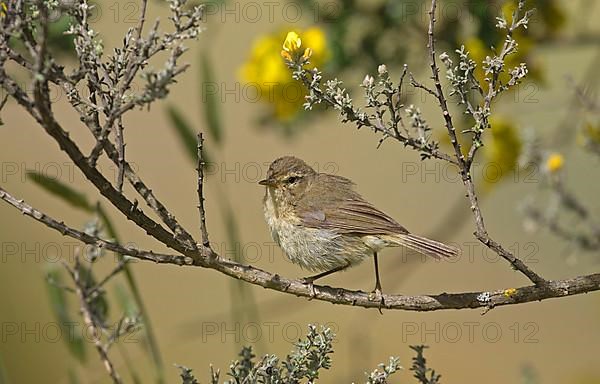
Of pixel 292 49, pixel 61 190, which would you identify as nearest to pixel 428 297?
pixel 292 49

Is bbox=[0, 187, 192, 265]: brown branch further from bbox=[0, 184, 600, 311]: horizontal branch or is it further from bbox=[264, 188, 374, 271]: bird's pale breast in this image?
bbox=[264, 188, 374, 271]: bird's pale breast

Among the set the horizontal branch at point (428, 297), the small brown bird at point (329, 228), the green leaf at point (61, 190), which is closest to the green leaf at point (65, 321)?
the green leaf at point (61, 190)

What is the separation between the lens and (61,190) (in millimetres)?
2199

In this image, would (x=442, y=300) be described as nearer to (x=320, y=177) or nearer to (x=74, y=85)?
(x=74, y=85)

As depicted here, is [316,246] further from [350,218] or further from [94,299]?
[94,299]

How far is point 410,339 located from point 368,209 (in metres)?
3.36

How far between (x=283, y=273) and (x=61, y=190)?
402 cm

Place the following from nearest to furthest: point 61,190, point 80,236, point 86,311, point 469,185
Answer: point 80,236 → point 469,185 → point 61,190 → point 86,311

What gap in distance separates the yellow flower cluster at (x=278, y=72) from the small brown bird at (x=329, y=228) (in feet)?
0.95

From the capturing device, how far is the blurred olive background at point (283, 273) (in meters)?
5.16

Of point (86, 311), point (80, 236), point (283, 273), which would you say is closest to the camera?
point (80, 236)

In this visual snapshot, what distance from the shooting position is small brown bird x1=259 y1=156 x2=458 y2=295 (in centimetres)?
267

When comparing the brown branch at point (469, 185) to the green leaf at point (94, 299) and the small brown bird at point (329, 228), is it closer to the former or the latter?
the small brown bird at point (329, 228)

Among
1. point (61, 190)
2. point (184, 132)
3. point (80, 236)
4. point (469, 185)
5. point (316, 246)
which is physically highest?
point (184, 132)
